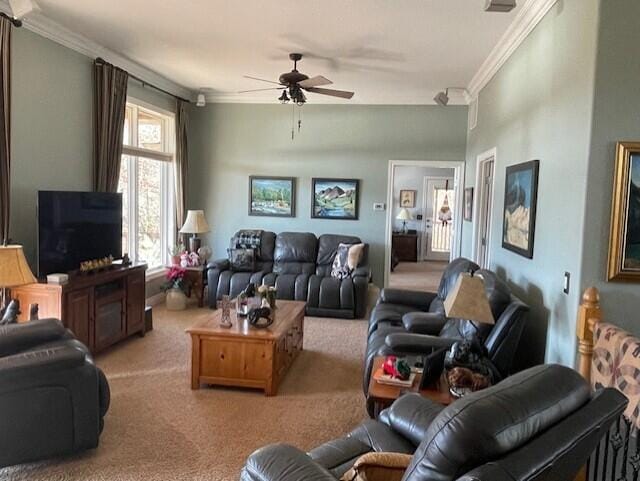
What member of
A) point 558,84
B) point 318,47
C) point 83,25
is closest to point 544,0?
point 558,84

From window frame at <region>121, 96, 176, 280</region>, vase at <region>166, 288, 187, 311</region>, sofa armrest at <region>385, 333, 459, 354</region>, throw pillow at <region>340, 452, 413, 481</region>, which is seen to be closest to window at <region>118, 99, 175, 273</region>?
window frame at <region>121, 96, 176, 280</region>

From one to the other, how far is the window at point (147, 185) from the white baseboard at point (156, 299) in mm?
→ 355

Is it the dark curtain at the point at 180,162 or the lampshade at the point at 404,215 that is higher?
the dark curtain at the point at 180,162

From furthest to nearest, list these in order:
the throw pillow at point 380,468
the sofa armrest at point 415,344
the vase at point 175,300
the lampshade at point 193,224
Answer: the lampshade at point 193,224
the vase at point 175,300
the sofa armrest at point 415,344
the throw pillow at point 380,468

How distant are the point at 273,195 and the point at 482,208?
10.3 feet

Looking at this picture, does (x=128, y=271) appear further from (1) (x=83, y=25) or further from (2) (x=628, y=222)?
(2) (x=628, y=222)

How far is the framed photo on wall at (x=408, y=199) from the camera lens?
12367 mm

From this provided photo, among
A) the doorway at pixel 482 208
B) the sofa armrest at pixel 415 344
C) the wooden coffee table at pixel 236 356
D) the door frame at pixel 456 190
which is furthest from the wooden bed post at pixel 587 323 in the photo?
the door frame at pixel 456 190

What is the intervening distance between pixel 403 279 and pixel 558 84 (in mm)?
6639

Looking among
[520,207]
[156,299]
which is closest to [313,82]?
[520,207]

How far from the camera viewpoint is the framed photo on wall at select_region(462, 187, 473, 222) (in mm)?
6453

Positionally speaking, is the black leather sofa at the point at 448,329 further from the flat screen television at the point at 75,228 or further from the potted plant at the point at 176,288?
the potted plant at the point at 176,288

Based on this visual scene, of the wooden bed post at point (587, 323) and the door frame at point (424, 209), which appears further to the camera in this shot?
the door frame at point (424, 209)

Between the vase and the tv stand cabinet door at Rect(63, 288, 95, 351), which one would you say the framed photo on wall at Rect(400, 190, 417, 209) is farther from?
the tv stand cabinet door at Rect(63, 288, 95, 351)
